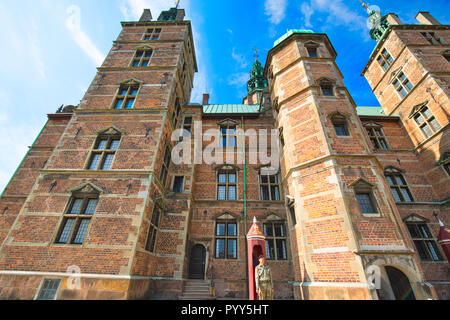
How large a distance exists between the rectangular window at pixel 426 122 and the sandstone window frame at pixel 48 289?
67.3 feet

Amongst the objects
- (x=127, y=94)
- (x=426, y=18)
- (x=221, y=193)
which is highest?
(x=426, y=18)

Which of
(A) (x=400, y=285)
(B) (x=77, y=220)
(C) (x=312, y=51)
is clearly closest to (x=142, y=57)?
(B) (x=77, y=220)

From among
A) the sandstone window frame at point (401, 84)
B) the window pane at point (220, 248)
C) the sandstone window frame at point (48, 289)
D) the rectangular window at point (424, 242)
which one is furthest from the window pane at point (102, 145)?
the sandstone window frame at point (401, 84)

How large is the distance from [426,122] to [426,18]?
13.2 metres

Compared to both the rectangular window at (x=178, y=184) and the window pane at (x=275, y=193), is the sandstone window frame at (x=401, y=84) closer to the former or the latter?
the window pane at (x=275, y=193)

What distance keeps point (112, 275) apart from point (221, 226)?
17.9 feet

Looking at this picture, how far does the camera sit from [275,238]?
974cm

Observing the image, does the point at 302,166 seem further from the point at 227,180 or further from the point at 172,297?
the point at 172,297

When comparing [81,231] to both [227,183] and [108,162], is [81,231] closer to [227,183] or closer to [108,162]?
[108,162]

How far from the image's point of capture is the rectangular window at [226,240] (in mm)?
9617

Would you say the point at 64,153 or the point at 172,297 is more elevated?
the point at 64,153
